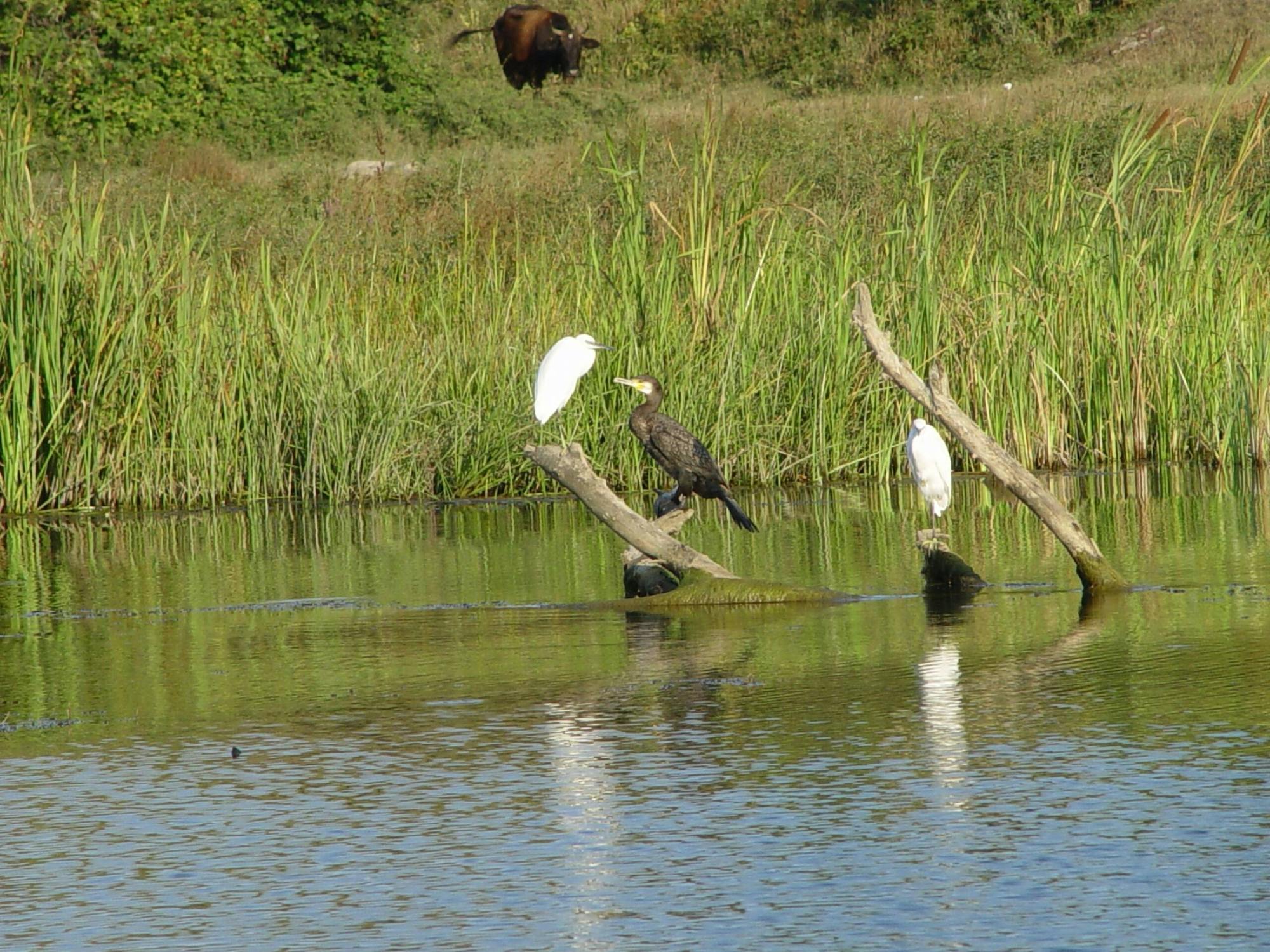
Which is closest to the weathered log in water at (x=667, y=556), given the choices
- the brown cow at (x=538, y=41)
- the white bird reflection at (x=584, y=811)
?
the white bird reflection at (x=584, y=811)

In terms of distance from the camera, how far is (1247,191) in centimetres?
1195

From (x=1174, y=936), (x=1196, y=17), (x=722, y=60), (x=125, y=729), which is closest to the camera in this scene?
(x=1174, y=936)

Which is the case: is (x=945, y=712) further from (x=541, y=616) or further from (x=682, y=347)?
(x=682, y=347)

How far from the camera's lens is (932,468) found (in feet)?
24.8

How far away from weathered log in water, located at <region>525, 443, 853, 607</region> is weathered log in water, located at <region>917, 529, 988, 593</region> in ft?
1.04

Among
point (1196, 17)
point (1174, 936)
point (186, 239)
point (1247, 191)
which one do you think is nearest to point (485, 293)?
point (186, 239)

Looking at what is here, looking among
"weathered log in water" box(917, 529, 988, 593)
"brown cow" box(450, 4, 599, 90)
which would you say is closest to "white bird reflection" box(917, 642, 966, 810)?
"weathered log in water" box(917, 529, 988, 593)

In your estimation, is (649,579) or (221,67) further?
(221,67)

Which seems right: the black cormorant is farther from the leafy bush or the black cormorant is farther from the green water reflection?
the leafy bush

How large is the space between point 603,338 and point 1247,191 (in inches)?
186

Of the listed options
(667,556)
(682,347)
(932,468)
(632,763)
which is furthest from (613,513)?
(682,347)

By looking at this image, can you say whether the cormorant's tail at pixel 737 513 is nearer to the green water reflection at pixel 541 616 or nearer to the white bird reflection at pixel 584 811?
the green water reflection at pixel 541 616

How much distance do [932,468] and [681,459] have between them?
3.39ft

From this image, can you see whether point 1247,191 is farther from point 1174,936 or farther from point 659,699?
point 1174,936
